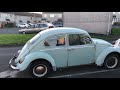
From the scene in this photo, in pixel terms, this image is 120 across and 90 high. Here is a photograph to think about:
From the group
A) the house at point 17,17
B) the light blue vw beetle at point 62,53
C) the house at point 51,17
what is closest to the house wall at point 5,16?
the house at point 17,17

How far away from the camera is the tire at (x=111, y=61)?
664 centimetres

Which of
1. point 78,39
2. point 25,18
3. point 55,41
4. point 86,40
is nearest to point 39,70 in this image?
point 55,41

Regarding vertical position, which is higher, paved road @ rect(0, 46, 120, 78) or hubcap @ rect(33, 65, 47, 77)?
hubcap @ rect(33, 65, 47, 77)

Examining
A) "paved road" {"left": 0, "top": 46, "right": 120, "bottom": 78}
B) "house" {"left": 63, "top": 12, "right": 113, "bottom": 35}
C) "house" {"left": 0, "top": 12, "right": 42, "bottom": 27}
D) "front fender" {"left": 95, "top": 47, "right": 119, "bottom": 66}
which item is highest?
"house" {"left": 0, "top": 12, "right": 42, "bottom": 27}

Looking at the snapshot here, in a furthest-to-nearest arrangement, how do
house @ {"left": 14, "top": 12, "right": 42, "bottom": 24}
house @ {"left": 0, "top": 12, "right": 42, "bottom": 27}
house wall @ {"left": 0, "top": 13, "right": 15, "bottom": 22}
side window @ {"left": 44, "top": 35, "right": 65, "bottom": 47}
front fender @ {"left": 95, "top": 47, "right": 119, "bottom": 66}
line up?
house @ {"left": 14, "top": 12, "right": 42, "bottom": 24}
house wall @ {"left": 0, "top": 13, "right": 15, "bottom": 22}
house @ {"left": 0, "top": 12, "right": 42, "bottom": 27}
front fender @ {"left": 95, "top": 47, "right": 119, "bottom": 66}
side window @ {"left": 44, "top": 35, "right": 65, "bottom": 47}

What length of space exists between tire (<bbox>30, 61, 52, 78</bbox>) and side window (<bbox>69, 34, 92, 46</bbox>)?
45.3 inches

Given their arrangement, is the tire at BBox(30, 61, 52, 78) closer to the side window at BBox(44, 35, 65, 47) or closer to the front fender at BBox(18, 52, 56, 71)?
the front fender at BBox(18, 52, 56, 71)

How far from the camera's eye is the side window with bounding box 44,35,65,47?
6.35m

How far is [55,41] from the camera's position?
6375mm

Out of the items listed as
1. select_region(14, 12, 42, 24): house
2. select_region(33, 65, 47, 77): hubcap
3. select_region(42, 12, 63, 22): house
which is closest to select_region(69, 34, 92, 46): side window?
select_region(33, 65, 47, 77): hubcap

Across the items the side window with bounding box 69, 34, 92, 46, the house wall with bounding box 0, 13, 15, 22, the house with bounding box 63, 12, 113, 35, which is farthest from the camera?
the house wall with bounding box 0, 13, 15, 22

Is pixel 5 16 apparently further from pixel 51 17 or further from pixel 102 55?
pixel 102 55

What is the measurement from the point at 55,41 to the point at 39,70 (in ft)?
3.76

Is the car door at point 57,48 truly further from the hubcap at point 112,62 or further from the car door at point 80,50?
the hubcap at point 112,62
